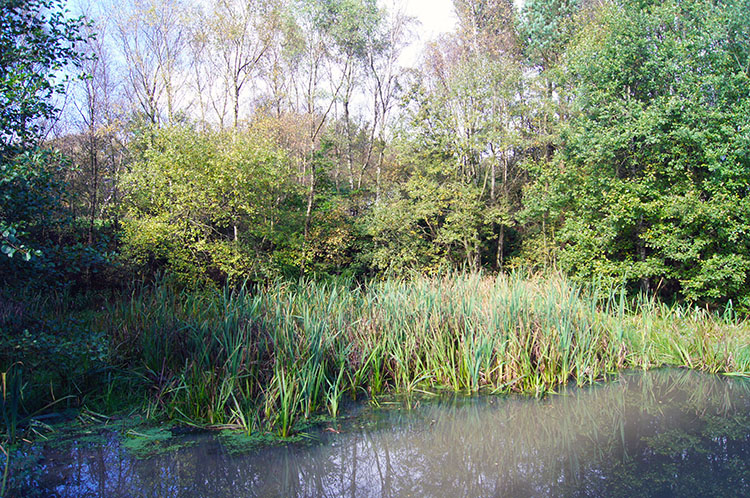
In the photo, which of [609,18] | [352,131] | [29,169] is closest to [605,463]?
[29,169]

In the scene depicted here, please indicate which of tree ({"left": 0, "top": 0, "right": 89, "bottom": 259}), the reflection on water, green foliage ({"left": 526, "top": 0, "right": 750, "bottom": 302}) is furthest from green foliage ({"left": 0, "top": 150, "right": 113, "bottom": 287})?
green foliage ({"left": 526, "top": 0, "right": 750, "bottom": 302})

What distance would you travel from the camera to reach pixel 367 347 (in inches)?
210

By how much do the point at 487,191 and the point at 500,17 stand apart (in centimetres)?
593

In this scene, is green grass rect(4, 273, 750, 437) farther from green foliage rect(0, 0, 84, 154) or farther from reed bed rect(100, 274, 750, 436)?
green foliage rect(0, 0, 84, 154)

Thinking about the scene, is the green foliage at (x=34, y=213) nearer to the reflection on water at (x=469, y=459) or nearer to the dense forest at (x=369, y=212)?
the dense forest at (x=369, y=212)

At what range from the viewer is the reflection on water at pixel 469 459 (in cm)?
337

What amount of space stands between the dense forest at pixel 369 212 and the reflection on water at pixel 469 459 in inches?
20.2

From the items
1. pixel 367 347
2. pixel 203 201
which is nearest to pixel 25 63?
pixel 367 347

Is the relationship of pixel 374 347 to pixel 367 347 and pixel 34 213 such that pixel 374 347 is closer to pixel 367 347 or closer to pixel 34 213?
pixel 367 347

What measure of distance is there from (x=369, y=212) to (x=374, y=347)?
901 centimetres

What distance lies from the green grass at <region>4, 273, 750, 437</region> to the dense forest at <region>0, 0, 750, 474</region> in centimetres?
4

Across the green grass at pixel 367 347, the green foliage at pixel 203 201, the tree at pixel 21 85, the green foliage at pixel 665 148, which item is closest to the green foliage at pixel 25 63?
the tree at pixel 21 85

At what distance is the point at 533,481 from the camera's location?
349 cm

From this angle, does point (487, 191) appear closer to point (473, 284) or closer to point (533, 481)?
point (473, 284)
